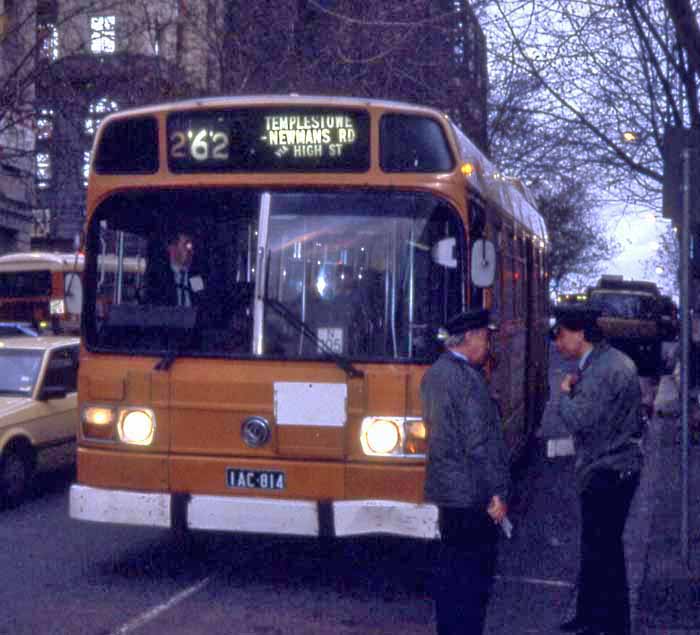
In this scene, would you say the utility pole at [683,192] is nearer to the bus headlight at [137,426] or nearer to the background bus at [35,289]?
the bus headlight at [137,426]

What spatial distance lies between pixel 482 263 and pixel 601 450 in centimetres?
161

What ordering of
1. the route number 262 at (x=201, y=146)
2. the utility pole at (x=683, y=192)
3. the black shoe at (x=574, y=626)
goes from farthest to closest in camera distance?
the utility pole at (x=683, y=192) → the route number 262 at (x=201, y=146) → the black shoe at (x=574, y=626)

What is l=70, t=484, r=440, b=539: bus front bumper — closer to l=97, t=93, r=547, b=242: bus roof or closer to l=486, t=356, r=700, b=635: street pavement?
l=486, t=356, r=700, b=635: street pavement

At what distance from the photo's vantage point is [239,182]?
906 centimetres

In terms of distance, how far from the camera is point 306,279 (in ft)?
28.9

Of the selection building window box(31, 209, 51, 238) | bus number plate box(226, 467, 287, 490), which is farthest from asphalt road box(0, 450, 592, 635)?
building window box(31, 209, 51, 238)

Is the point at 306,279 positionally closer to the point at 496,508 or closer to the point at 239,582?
the point at 239,582

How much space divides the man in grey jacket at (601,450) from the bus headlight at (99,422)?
2992 mm

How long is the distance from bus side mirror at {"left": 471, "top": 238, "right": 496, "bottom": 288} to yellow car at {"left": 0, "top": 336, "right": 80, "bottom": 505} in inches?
221

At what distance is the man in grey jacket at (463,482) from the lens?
6285mm

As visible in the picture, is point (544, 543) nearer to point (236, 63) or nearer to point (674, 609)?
point (674, 609)

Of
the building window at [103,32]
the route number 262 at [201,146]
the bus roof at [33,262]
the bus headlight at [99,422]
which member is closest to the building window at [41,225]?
the building window at [103,32]

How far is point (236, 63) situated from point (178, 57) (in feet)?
3.69

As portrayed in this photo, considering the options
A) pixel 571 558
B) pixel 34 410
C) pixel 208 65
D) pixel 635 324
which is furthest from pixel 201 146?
pixel 635 324
